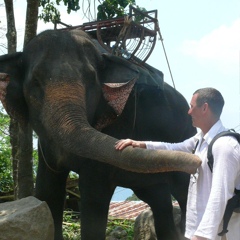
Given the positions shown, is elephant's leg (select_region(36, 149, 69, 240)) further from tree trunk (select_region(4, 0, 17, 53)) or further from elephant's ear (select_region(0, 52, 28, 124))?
tree trunk (select_region(4, 0, 17, 53))

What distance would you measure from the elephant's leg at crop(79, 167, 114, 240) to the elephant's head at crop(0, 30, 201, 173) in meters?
0.58

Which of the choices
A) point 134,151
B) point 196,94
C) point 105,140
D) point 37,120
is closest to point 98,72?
point 37,120

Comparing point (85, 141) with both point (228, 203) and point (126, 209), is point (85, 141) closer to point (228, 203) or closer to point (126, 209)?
point (228, 203)

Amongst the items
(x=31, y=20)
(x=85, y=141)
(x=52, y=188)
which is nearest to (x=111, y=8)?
(x=31, y=20)

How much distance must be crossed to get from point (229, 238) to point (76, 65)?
253 centimetres

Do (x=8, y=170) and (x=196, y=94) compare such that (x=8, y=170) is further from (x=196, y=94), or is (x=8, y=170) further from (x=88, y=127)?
(x=196, y=94)

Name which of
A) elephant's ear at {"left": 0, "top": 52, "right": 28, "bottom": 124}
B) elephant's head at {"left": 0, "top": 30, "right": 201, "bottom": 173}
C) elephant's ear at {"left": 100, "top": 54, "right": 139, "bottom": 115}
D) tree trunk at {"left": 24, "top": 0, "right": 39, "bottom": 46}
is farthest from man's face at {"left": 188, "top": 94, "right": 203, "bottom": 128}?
tree trunk at {"left": 24, "top": 0, "right": 39, "bottom": 46}

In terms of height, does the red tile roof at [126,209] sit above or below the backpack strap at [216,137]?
below

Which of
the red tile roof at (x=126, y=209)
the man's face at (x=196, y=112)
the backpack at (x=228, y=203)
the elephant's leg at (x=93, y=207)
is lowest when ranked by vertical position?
the red tile roof at (x=126, y=209)

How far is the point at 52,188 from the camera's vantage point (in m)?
6.36

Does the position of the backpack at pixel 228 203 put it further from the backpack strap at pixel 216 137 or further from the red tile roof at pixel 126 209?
the red tile roof at pixel 126 209

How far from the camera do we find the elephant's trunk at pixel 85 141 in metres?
4.04

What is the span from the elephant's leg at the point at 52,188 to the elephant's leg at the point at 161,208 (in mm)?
1106

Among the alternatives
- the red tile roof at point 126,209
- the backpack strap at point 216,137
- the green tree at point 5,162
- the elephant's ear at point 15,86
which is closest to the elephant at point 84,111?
the elephant's ear at point 15,86
